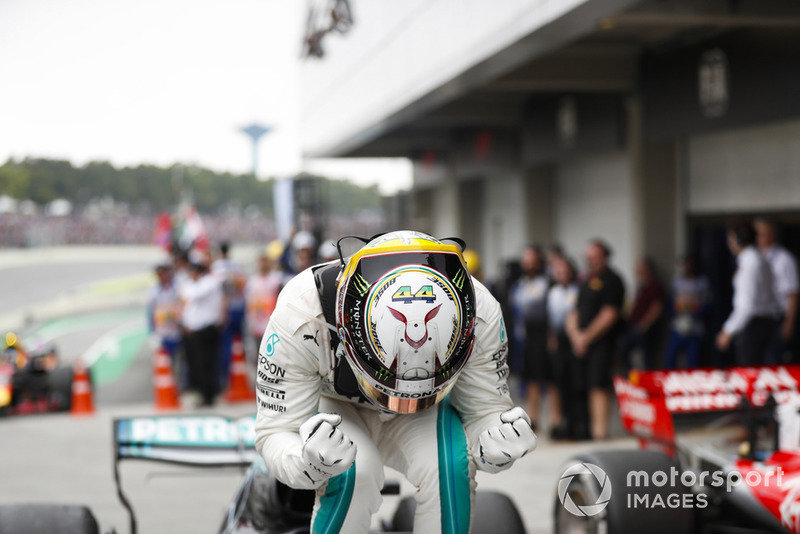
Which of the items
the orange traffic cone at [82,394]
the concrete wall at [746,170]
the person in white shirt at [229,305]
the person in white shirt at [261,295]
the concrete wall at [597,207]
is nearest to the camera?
the orange traffic cone at [82,394]

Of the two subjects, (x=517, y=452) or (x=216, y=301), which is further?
(x=216, y=301)

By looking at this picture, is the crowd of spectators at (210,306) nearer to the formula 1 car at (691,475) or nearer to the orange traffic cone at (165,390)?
the orange traffic cone at (165,390)

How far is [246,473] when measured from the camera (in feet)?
10.7

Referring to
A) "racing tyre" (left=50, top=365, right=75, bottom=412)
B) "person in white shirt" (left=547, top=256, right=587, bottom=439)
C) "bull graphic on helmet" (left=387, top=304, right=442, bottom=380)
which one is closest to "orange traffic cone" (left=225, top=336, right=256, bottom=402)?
"racing tyre" (left=50, top=365, right=75, bottom=412)

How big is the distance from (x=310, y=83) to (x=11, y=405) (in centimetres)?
1452

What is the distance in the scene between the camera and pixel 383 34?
13523 mm

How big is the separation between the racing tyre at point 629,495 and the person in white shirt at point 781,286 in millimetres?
4173

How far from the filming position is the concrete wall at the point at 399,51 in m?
7.55

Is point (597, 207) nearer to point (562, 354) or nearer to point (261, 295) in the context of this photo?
point (261, 295)

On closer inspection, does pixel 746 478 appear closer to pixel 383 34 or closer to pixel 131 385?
pixel 131 385

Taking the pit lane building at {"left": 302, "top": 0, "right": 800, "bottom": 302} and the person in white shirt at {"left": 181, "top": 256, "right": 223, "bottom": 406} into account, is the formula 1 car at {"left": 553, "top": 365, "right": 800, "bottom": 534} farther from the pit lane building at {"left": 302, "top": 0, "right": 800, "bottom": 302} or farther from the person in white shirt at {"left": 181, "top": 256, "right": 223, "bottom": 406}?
the person in white shirt at {"left": 181, "top": 256, "right": 223, "bottom": 406}

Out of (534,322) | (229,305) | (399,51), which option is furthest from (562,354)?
(399,51)

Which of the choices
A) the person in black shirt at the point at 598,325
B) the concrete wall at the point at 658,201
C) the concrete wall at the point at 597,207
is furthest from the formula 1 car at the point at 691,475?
the concrete wall at the point at 597,207

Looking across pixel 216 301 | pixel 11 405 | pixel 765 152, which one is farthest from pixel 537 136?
pixel 11 405
